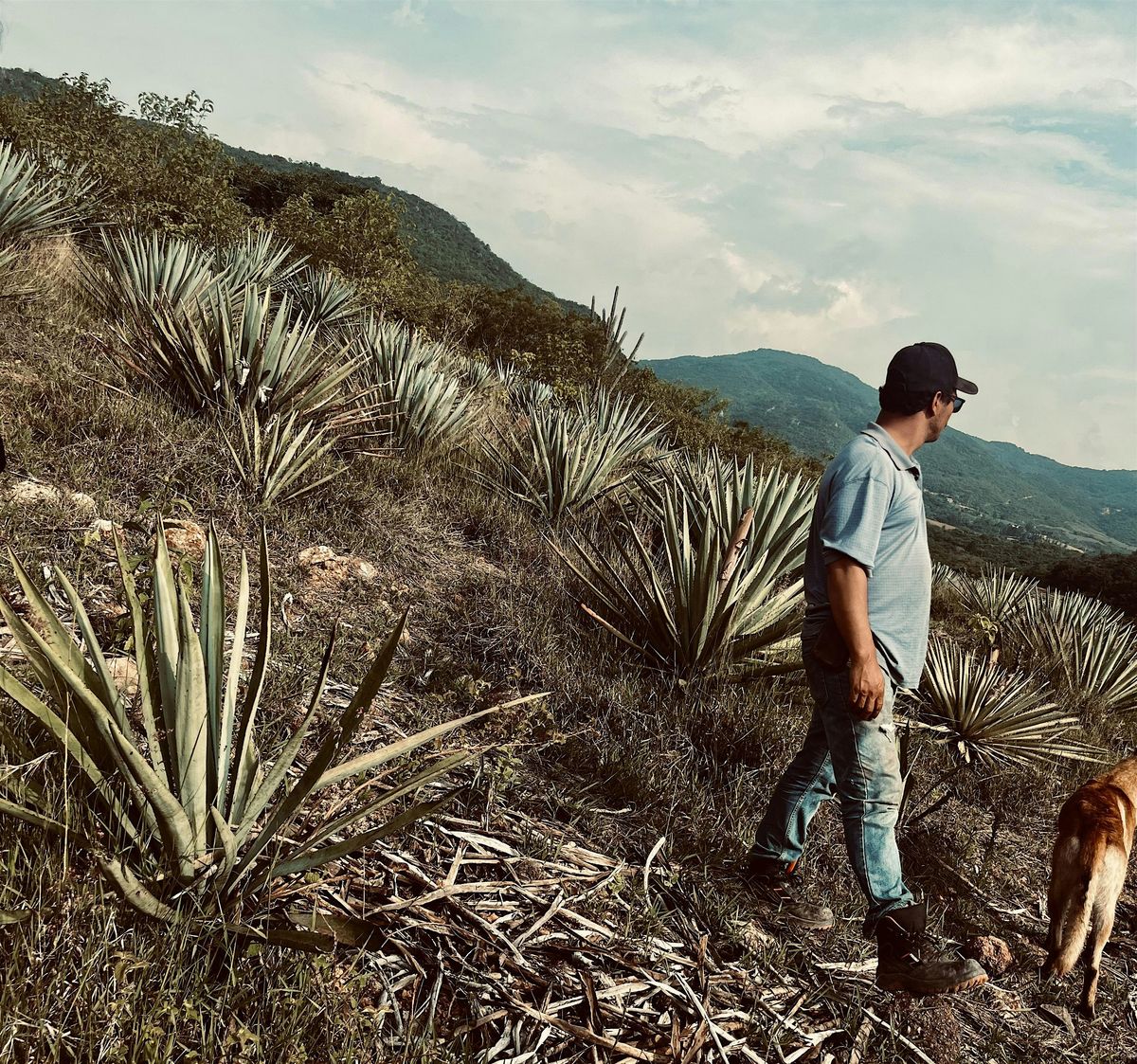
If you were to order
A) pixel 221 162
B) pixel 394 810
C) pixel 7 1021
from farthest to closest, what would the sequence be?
pixel 221 162, pixel 394 810, pixel 7 1021

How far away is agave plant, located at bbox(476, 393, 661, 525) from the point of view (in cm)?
636

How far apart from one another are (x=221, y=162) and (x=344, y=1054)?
54.1 ft

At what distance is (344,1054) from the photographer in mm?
1545

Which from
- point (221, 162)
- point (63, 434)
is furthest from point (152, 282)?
point (221, 162)

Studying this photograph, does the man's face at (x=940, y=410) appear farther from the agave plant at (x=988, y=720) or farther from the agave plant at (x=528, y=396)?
the agave plant at (x=528, y=396)

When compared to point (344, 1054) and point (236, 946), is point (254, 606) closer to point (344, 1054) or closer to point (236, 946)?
point (236, 946)

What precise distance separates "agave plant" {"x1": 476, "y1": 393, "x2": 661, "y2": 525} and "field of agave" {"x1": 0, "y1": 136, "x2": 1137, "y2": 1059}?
3 centimetres

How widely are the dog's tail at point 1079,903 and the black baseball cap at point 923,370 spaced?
1.59m

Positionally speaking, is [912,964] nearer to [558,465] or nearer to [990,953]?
[990,953]

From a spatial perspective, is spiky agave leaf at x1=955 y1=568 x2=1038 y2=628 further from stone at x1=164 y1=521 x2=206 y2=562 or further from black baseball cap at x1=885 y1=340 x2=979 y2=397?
stone at x1=164 y1=521 x2=206 y2=562

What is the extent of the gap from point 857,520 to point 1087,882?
1.50 metres

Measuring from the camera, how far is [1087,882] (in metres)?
2.59

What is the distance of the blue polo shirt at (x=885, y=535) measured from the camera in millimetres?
→ 2332

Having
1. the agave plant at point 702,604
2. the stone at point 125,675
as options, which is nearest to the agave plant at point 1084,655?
the agave plant at point 702,604
